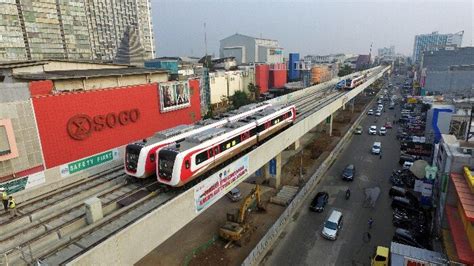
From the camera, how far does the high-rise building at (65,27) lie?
218ft

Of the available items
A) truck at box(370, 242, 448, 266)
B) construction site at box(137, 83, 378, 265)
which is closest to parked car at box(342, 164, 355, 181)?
construction site at box(137, 83, 378, 265)

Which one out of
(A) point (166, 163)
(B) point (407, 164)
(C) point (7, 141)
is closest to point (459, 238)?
(A) point (166, 163)

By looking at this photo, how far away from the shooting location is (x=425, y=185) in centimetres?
2844

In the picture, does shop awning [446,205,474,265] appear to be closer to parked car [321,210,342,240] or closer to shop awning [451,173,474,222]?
shop awning [451,173,474,222]

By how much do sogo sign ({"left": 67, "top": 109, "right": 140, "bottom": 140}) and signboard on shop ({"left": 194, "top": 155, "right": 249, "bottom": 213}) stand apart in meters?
18.0

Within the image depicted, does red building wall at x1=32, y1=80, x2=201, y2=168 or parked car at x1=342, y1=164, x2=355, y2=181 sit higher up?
red building wall at x1=32, y1=80, x2=201, y2=168

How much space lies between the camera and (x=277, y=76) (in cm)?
11500

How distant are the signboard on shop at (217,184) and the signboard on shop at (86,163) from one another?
17716 mm

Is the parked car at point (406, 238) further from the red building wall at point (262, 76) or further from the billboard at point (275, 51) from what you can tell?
the billboard at point (275, 51)

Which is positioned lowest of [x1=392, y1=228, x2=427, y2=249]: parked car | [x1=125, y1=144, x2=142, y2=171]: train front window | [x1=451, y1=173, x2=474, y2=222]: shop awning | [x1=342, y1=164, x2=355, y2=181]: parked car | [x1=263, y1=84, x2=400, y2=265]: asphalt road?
[x1=263, y1=84, x2=400, y2=265]: asphalt road

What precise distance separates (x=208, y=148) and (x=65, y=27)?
8314 cm

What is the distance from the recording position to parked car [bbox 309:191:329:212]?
27.8 m

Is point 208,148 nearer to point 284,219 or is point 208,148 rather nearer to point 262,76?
point 284,219

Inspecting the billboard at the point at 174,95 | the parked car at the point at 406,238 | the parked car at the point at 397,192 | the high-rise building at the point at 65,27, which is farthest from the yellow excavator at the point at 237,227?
the high-rise building at the point at 65,27
